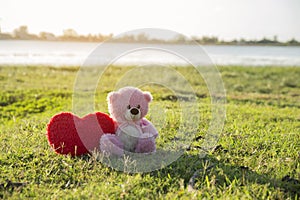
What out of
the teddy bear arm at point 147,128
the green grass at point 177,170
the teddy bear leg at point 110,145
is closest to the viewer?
the green grass at point 177,170

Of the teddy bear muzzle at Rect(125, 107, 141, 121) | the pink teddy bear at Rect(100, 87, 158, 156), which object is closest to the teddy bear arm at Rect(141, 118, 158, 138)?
the pink teddy bear at Rect(100, 87, 158, 156)

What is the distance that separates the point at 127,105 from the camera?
3.53 metres

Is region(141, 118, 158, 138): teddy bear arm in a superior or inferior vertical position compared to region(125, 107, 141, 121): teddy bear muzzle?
inferior

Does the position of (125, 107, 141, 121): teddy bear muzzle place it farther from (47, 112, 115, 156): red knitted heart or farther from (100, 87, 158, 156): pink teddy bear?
(47, 112, 115, 156): red knitted heart

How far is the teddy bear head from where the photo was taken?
353cm

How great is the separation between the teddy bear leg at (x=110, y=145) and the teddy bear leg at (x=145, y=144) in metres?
0.16

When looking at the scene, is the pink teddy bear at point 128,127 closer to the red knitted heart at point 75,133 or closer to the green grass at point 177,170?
the red knitted heart at point 75,133

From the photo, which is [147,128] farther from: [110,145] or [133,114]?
[110,145]

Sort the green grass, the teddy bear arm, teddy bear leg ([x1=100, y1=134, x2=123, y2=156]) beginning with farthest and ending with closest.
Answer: the teddy bear arm, teddy bear leg ([x1=100, y1=134, x2=123, y2=156]), the green grass

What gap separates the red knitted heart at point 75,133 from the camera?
3.53 metres

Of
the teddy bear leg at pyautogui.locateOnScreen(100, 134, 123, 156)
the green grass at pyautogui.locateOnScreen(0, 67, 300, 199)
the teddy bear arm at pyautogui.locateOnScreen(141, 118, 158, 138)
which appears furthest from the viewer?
the teddy bear arm at pyautogui.locateOnScreen(141, 118, 158, 138)

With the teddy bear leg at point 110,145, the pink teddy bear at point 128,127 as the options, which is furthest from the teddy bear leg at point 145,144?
the teddy bear leg at point 110,145

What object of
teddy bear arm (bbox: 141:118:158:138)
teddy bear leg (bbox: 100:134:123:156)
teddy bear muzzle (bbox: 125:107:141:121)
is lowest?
teddy bear leg (bbox: 100:134:123:156)

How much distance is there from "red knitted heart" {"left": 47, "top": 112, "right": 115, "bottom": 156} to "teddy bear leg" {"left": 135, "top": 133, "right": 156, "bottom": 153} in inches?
11.5
